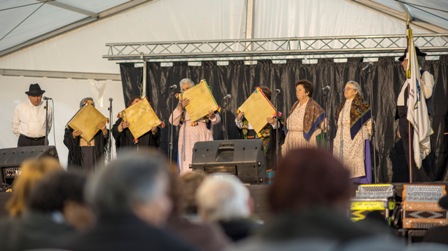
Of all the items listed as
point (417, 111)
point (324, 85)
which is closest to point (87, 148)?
point (324, 85)

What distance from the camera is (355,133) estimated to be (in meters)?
10.3

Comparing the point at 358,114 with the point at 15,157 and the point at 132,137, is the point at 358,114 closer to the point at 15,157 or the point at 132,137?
the point at 132,137

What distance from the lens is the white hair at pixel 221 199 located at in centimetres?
311

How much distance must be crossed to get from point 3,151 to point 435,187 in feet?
15.7

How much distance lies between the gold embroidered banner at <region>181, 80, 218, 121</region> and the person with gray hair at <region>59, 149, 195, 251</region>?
8.24 metres

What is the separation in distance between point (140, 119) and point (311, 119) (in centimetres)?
208

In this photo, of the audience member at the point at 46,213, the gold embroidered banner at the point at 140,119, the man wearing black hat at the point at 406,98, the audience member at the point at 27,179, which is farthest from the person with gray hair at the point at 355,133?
the audience member at the point at 46,213

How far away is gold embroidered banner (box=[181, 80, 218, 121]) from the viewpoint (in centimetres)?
1050

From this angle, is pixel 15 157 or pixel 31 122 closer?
pixel 15 157

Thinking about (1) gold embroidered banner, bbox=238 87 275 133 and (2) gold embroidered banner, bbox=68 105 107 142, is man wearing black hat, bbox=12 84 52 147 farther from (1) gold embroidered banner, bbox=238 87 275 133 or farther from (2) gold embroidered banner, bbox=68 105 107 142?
(1) gold embroidered banner, bbox=238 87 275 133

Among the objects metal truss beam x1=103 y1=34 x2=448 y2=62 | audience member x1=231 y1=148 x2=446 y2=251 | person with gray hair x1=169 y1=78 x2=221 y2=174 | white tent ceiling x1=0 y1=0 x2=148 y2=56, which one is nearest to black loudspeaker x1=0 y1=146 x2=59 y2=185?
person with gray hair x1=169 y1=78 x2=221 y2=174

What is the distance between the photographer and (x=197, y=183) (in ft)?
12.1

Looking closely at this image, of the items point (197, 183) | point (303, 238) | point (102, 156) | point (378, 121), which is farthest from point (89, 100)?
point (303, 238)

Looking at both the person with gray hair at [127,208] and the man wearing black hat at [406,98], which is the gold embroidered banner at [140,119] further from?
the person with gray hair at [127,208]
